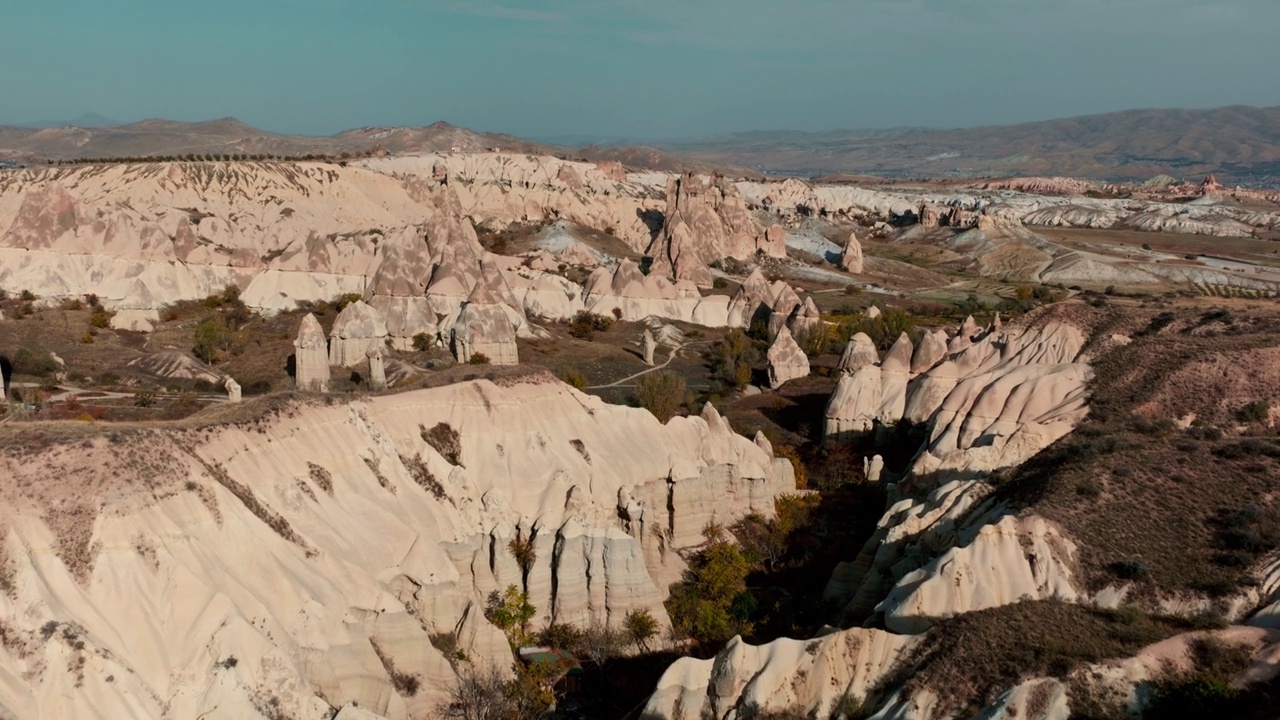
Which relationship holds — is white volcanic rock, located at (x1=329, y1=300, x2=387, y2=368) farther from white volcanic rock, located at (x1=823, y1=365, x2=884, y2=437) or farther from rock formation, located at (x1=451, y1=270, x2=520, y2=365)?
white volcanic rock, located at (x1=823, y1=365, x2=884, y2=437)

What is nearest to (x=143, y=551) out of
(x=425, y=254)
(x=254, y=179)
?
(x=425, y=254)

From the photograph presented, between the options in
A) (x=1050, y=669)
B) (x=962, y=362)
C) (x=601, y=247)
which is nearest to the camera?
(x=1050, y=669)

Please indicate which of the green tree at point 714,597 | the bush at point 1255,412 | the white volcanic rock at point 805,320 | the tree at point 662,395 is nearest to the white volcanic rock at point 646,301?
the white volcanic rock at point 805,320

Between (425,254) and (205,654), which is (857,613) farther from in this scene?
(425,254)

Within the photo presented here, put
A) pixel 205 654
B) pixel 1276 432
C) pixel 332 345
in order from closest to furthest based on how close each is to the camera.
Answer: pixel 205 654 → pixel 1276 432 → pixel 332 345

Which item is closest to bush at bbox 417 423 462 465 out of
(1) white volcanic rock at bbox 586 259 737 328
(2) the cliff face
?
(2) the cliff face

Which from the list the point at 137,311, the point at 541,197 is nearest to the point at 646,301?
the point at 137,311

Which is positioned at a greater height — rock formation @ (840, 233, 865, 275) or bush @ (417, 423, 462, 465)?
bush @ (417, 423, 462, 465)
